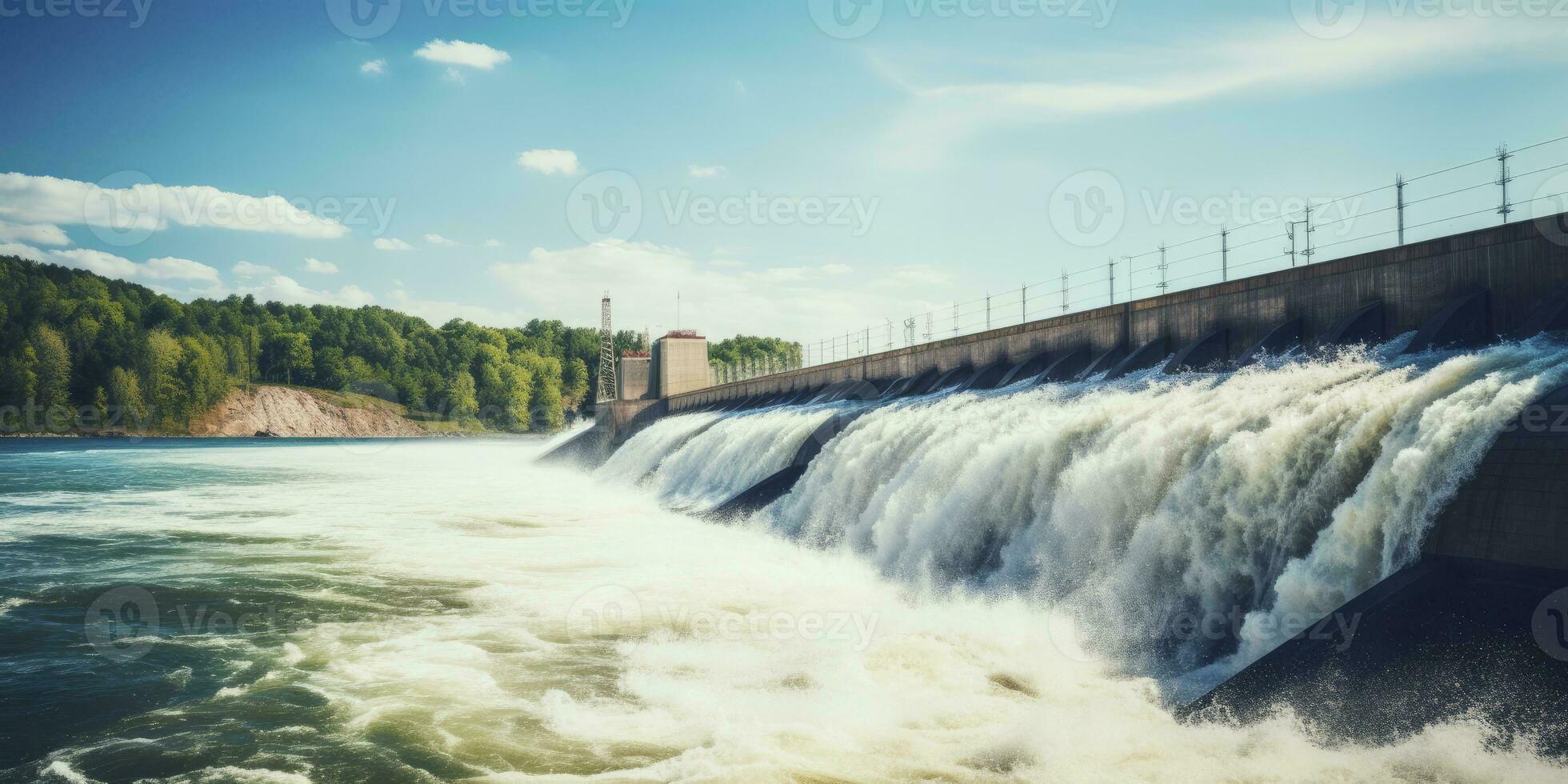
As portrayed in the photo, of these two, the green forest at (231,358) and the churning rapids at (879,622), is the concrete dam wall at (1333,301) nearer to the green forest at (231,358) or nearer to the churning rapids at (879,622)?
the churning rapids at (879,622)

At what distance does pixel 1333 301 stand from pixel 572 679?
44.7 ft

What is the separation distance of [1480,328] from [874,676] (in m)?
10.2

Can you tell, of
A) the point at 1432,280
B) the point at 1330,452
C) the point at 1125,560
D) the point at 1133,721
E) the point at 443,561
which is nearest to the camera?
the point at 1133,721

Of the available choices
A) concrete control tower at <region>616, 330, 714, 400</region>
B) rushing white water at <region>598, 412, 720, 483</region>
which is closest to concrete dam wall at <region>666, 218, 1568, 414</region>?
rushing white water at <region>598, 412, 720, 483</region>

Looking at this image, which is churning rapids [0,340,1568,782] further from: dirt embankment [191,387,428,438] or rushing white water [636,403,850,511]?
dirt embankment [191,387,428,438]

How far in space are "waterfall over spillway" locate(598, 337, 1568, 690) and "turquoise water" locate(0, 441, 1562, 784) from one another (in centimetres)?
74

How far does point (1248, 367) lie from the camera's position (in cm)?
1379

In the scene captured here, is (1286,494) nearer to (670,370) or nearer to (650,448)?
(650,448)

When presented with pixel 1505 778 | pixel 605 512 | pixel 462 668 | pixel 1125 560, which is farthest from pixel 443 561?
pixel 1505 778

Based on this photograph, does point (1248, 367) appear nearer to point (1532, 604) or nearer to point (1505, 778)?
point (1532, 604)

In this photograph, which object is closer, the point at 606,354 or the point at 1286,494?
the point at 1286,494

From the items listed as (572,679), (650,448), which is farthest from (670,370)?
(572,679)

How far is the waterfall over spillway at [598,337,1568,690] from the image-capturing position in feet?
25.9

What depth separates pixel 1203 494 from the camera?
31.8ft
